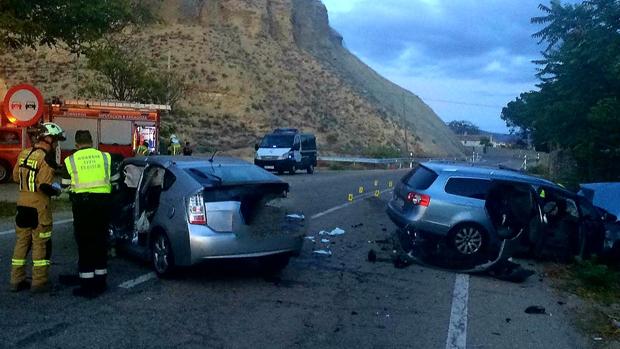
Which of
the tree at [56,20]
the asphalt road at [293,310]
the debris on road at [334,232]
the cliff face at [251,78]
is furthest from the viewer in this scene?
the cliff face at [251,78]

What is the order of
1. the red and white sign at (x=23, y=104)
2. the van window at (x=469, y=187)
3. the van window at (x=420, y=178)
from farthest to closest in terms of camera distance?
the red and white sign at (x=23, y=104) → the van window at (x=420, y=178) → the van window at (x=469, y=187)

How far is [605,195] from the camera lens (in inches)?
470

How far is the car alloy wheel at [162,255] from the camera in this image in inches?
331

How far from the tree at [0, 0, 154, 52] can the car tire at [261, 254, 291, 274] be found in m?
7.72

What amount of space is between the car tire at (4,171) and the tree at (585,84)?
17.4 meters

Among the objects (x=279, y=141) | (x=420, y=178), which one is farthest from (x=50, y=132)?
(x=279, y=141)

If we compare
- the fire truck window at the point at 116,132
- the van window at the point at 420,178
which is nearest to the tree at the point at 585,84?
the van window at the point at 420,178

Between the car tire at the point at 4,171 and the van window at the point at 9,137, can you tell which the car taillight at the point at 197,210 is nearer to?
the car tire at the point at 4,171

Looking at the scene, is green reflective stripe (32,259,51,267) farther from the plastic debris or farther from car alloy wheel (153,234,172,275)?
the plastic debris

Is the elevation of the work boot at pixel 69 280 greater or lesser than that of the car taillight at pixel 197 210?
lesser

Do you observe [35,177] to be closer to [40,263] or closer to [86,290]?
[40,263]

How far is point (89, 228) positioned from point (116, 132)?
73.8ft

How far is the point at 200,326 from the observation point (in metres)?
6.62

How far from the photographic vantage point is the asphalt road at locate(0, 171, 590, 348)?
630 centimetres
